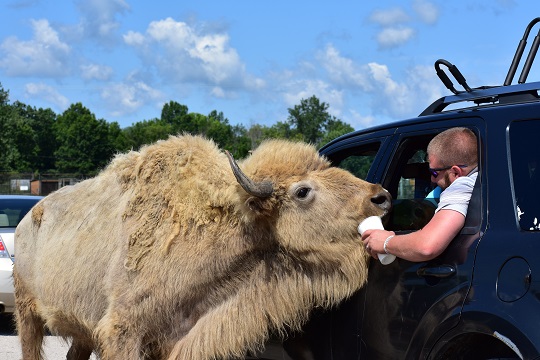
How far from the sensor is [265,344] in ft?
18.6

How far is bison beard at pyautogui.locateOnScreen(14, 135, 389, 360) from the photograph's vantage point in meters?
5.16

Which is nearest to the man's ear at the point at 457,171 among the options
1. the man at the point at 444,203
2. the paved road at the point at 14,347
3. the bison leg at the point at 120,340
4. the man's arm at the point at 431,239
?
the man at the point at 444,203

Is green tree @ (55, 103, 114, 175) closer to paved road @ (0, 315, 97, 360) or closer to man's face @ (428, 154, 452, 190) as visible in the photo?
paved road @ (0, 315, 97, 360)

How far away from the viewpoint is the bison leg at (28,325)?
762 cm

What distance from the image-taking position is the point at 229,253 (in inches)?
209

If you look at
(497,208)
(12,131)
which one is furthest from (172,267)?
(12,131)

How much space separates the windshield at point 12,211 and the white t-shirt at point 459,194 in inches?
350

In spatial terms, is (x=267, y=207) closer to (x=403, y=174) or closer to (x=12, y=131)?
(x=403, y=174)

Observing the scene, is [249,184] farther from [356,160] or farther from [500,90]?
[500,90]

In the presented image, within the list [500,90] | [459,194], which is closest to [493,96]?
[500,90]

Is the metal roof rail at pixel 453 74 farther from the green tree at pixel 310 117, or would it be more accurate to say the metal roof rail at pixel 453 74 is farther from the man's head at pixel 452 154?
the green tree at pixel 310 117

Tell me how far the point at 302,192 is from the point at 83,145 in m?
117

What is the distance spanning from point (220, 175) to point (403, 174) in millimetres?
1316

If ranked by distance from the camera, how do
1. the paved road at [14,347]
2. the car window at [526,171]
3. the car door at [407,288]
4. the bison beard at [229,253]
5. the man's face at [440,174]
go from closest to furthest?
1. the car window at [526,171]
2. the car door at [407,288]
3. the man's face at [440,174]
4. the bison beard at [229,253]
5. the paved road at [14,347]
